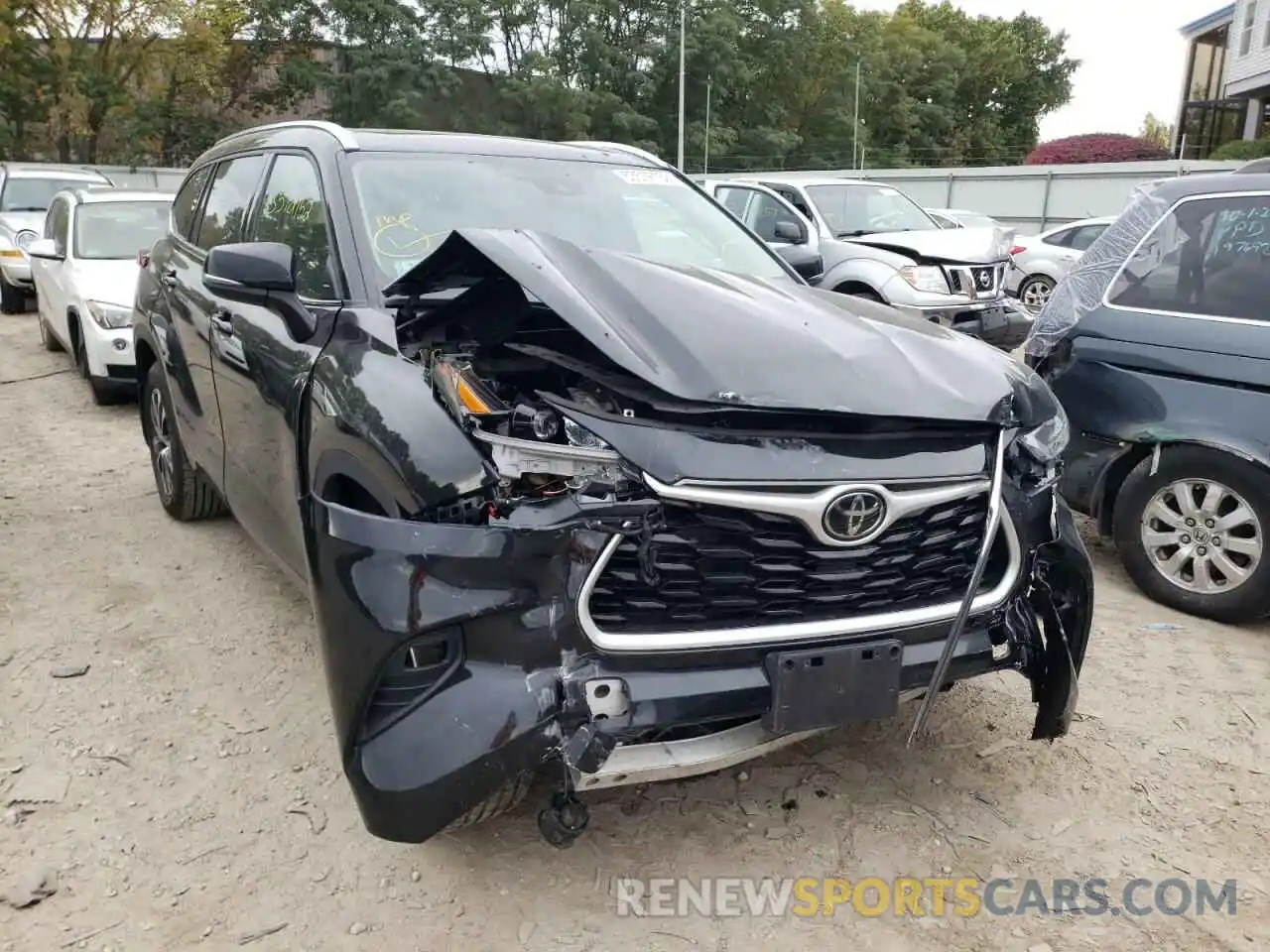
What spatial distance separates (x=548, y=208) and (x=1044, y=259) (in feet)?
36.5

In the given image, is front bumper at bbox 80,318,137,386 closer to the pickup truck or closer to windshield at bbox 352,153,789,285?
windshield at bbox 352,153,789,285

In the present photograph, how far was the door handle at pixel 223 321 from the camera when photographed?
356 centimetres

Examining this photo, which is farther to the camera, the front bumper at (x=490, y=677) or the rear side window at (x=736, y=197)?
the rear side window at (x=736, y=197)

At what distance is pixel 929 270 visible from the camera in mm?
8852

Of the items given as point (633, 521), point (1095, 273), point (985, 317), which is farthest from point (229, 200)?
point (985, 317)

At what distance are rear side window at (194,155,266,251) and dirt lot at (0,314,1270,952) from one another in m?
1.52

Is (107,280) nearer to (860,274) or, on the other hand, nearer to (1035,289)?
(860,274)

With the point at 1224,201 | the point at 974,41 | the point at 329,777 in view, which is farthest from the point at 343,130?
the point at 974,41

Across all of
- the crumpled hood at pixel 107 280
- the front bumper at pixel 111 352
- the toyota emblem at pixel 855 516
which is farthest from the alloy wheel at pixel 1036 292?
the toyota emblem at pixel 855 516

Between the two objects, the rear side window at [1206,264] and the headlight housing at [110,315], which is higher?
the rear side window at [1206,264]

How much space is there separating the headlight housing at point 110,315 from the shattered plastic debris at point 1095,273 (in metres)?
5.99

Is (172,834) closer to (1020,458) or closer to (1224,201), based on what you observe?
(1020,458)

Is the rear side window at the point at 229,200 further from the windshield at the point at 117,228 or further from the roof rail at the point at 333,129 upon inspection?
the windshield at the point at 117,228

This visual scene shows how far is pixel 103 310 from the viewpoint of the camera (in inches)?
282
